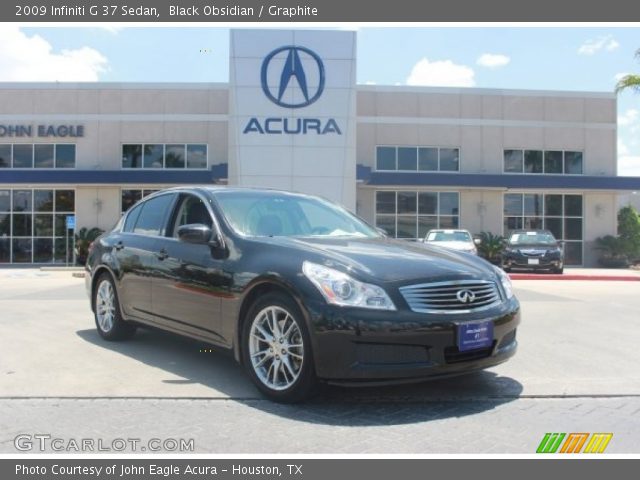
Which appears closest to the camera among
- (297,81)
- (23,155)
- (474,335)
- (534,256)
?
(474,335)

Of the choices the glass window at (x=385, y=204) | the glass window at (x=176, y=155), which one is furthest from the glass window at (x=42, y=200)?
the glass window at (x=385, y=204)

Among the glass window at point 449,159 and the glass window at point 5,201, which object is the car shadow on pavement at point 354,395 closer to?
the glass window at point 449,159

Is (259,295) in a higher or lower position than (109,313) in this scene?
higher

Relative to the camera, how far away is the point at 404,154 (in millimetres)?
28031

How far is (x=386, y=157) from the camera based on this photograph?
2797 cm

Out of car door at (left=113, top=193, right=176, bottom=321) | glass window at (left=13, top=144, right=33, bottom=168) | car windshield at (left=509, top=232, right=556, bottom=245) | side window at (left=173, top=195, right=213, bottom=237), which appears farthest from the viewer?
glass window at (left=13, top=144, right=33, bottom=168)

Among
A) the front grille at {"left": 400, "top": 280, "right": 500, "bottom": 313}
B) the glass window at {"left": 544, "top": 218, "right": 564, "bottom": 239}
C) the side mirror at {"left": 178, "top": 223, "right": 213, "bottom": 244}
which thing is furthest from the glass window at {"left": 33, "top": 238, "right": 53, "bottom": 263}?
the front grille at {"left": 400, "top": 280, "right": 500, "bottom": 313}

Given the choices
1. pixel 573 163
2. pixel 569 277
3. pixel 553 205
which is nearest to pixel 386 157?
pixel 553 205

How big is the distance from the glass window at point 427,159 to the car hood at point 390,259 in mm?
23388

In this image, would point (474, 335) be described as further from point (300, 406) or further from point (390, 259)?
point (300, 406)

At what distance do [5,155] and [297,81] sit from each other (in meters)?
14.7

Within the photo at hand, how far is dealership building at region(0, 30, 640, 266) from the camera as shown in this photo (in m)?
26.6

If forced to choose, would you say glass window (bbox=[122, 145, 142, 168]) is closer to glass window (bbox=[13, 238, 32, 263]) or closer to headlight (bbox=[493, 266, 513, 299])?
glass window (bbox=[13, 238, 32, 263])

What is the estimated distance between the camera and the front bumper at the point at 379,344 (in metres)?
3.99
